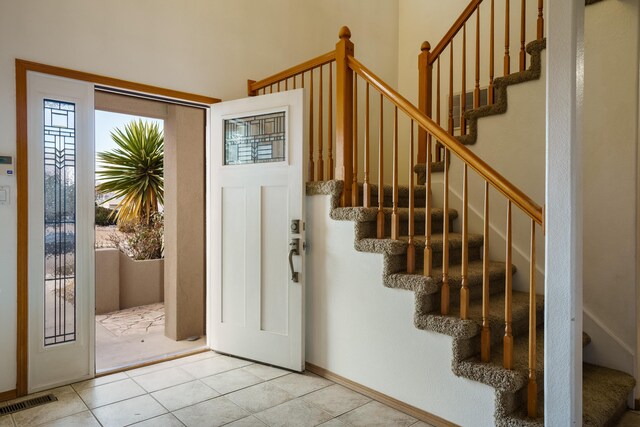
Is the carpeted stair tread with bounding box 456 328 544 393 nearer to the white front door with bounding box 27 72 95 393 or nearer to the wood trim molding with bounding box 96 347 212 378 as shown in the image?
the wood trim molding with bounding box 96 347 212 378

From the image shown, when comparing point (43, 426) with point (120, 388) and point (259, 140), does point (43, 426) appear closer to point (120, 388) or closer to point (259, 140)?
point (120, 388)

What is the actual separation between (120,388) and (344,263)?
5.78 feet

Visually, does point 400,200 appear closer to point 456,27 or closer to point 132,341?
point 456,27

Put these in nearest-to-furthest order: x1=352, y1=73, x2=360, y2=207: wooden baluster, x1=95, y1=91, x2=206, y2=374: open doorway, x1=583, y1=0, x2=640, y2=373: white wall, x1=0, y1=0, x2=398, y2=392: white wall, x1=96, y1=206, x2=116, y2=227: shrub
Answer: x1=583, y1=0, x2=640, y2=373: white wall → x1=0, y1=0, x2=398, y2=392: white wall → x1=352, y1=73, x2=360, y2=207: wooden baluster → x1=95, y1=91, x2=206, y2=374: open doorway → x1=96, y1=206, x2=116, y2=227: shrub

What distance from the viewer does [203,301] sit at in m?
4.43

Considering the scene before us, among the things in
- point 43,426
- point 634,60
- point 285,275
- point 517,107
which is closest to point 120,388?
point 43,426

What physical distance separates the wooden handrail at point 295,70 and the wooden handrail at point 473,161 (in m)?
0.32

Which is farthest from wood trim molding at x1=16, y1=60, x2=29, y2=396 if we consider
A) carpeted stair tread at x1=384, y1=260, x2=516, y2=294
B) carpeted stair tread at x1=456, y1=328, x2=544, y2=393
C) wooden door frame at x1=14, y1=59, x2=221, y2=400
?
carpeted stair tread at x1=456, y1=328, x2=544, y2=393

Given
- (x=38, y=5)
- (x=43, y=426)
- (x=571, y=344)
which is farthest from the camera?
(x=38, y=5)

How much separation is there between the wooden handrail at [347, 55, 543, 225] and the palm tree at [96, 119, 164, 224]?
4.41 metres

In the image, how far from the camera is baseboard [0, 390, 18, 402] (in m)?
2.71

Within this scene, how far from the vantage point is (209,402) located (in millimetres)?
Result: 2719

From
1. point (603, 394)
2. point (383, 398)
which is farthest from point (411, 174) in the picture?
point (603, 394)

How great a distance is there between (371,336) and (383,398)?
39 centimetres
